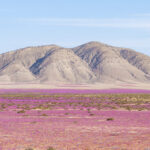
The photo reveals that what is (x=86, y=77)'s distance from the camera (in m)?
174

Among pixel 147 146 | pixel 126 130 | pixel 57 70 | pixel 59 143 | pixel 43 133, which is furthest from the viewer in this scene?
pixel 57 70

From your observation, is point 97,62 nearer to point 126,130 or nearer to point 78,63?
point 78,63

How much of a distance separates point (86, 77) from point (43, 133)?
152127 mm

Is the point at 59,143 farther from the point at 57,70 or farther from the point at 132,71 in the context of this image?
the point at 132,71

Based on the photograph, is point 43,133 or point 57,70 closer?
point 43,133

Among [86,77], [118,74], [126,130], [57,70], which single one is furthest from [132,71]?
[126,130]

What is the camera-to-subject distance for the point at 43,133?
2203 cm

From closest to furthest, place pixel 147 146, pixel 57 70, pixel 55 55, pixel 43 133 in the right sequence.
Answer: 1. pixel 147 146
2. pixel 43 133
3. pixel 57 70
4. pixel 55 55

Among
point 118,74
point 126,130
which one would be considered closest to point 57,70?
point 118,74

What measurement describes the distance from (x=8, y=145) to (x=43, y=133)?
475cm

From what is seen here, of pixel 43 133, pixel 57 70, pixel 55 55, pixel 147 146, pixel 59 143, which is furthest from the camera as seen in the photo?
pixel 55 55

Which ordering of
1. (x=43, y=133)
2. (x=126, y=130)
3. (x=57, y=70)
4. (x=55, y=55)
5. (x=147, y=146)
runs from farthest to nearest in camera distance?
(x=55, y=55) → (x=57, y=70) → (x=126, y=130) → (x=43, y=133) → (x=147, y=146)

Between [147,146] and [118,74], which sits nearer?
[147,146]

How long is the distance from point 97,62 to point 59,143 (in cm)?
17603
